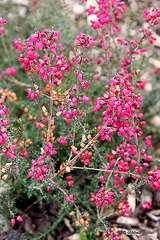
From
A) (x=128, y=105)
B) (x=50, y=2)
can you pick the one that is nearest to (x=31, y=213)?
(x=128, y=105)

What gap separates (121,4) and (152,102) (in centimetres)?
154

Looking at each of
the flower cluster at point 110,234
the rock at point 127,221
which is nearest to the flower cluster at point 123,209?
the flower cluster at point 110,234

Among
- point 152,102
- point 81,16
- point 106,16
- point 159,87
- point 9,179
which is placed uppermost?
point 81,16

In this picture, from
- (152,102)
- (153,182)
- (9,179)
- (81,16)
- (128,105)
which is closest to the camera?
(128,105)

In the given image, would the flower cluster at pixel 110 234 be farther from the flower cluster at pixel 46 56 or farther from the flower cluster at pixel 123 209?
the flower cluster at pixel 46 56

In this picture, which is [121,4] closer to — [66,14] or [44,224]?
[66,14]

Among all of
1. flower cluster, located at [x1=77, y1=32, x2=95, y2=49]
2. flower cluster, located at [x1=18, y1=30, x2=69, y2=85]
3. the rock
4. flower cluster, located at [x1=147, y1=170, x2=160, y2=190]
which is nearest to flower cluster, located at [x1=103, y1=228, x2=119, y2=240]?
flower cluster, located at [x1=147, y1=170, x2=160, y2=190]

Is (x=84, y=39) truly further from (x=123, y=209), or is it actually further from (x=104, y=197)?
(x=123, y=209)

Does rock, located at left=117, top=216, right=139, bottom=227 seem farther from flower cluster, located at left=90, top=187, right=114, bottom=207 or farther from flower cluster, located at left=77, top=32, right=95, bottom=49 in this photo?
flower cluster, located at left=77, top=32, right=95, bottom=49

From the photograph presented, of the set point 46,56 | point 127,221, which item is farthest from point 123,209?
point 46,56

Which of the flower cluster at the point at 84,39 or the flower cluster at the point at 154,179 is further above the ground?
the flower cluster at the point at 84,39

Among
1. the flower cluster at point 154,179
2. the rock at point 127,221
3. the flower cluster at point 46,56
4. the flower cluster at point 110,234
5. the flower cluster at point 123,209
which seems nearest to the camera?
the flower cluster at point 46,56

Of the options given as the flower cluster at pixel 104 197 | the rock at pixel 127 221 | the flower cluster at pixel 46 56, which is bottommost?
the rock at pixel 127 221

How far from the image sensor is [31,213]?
8.55ft
